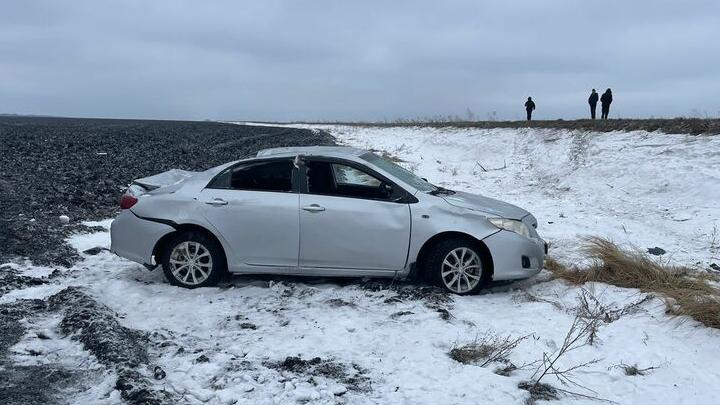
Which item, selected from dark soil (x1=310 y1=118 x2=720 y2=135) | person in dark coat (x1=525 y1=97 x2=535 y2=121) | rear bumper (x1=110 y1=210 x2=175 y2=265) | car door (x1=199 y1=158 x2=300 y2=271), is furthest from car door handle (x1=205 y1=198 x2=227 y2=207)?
person in dark coat (x1=525 y1=97 x2=535 y2=121)

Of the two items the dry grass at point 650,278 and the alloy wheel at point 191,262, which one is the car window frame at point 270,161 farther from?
the dry grass at point 650,278

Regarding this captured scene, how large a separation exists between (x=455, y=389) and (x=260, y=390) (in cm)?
133

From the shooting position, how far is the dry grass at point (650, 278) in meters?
5.18

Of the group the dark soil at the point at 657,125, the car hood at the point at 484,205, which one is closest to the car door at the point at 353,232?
the car hood at the point at 484,205

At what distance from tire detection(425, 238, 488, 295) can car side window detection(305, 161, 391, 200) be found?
32.2 inches

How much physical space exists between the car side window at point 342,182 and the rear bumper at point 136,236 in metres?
1.62

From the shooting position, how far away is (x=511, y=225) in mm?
6195

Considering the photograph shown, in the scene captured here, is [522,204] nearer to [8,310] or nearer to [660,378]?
[660,378]

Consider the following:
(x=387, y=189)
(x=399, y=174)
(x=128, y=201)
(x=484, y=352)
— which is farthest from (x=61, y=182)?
(x=484, y=352)

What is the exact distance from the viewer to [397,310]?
559cm

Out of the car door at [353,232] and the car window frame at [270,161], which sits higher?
the car window frame at [270,161]

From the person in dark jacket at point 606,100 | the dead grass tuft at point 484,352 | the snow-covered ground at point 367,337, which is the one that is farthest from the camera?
the person in dark jacket at point 606,100

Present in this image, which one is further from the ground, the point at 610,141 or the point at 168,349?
the point at 610,141

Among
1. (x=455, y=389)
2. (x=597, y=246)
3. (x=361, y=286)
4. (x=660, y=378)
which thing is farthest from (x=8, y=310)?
(x=597, y=246)
